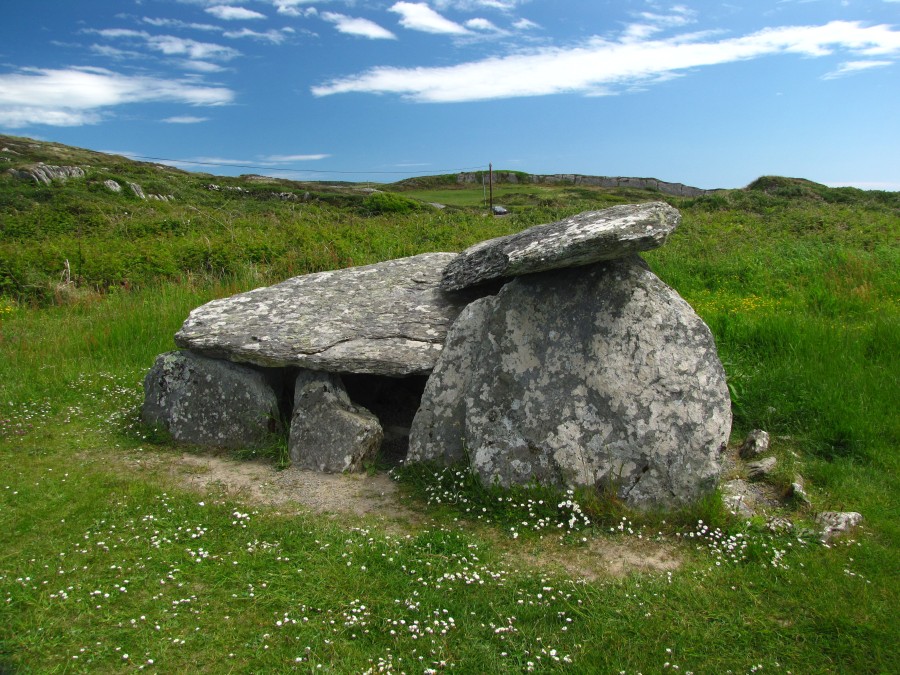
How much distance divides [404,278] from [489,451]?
338 centimetres

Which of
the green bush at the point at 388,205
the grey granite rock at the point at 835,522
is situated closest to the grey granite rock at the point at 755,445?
the grey granite rock at the point at 835,522

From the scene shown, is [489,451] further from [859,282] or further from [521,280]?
[859,282]

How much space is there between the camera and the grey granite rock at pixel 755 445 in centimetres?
705

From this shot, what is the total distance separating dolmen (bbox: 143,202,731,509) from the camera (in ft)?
19.1

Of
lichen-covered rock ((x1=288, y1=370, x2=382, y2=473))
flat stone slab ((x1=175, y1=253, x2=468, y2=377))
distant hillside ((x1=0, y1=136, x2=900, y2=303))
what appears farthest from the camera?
distant hillside ((x1=0, y1=136, x2=900, y2=303))

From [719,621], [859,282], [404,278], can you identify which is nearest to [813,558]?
[719,621]

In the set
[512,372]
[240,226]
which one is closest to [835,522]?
[512,372]

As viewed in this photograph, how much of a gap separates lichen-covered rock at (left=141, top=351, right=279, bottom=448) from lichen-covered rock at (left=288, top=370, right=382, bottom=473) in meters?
0.60

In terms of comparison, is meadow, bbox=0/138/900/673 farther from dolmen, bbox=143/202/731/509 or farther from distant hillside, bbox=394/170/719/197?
distant hillside, bbox=394/170/719/197

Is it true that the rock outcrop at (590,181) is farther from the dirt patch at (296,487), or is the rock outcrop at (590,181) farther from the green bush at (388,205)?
the dirt patch at (296,487)

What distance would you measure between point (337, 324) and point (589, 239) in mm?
3310

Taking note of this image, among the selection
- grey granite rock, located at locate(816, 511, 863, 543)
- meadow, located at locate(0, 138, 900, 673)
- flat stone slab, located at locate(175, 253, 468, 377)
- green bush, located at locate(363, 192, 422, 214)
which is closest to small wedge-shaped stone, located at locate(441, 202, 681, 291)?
flat stone slab, located at locate(175, 253, 468, 377)

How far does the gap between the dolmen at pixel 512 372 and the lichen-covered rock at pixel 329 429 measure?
0.02 metres

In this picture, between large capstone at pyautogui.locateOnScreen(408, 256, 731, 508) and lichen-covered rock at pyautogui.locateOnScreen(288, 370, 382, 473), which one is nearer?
large capstone at pyautogui.locateOnScreen(408, 256, 731, 508)
